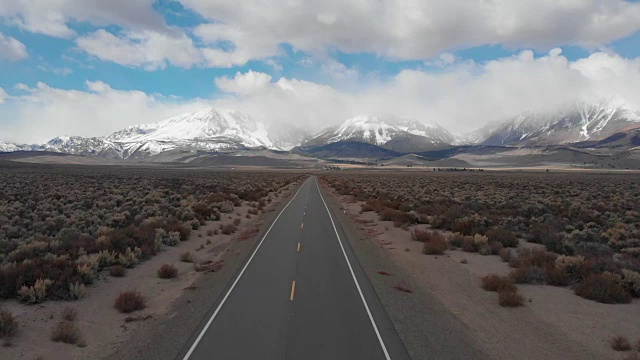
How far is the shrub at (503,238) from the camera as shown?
20.4m

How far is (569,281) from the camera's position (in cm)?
1419

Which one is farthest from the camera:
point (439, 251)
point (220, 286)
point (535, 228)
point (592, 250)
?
→ point (535, 228)

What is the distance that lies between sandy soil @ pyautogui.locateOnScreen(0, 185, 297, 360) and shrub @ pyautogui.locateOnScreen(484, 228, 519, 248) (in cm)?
1292

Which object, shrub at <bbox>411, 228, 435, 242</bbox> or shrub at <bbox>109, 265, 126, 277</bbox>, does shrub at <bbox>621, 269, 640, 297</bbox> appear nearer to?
shrub at <bbox>411, 228, 435, 242</bbox>

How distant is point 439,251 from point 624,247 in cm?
769

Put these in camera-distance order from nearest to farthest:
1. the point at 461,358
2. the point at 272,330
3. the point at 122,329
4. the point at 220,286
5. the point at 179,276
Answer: the point at 461,358 < the point at 272,330 < the point at 122,329 < the point at 220,286 < the point at 179,276

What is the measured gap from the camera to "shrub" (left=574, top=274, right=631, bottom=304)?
40.2 ft

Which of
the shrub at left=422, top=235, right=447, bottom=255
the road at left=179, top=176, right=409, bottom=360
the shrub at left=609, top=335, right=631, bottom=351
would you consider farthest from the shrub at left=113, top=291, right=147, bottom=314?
the shrub at left=422, top=235, right=447, bottom=255

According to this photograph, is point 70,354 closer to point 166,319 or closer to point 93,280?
point 166,319

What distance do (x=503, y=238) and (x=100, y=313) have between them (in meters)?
17.3

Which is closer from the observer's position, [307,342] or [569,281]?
[307,342]

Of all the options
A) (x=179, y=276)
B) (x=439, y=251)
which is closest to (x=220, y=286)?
(x=179, y=276)

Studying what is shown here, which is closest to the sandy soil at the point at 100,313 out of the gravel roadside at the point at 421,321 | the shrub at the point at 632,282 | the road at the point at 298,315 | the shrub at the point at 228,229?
the road at the point at 298,315

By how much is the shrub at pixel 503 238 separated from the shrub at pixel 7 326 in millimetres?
18793
